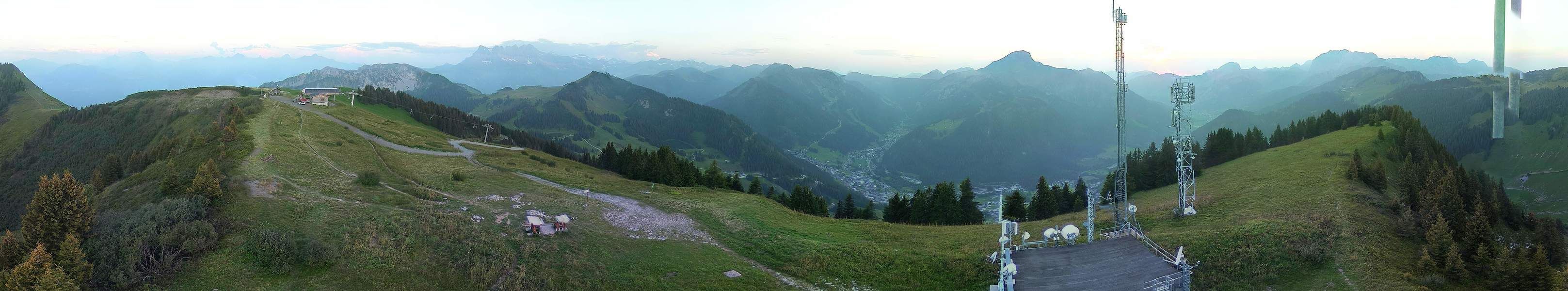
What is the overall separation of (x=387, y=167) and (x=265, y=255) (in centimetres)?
2688

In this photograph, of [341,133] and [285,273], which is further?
[341,133]

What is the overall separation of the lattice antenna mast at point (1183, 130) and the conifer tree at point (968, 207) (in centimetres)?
2120

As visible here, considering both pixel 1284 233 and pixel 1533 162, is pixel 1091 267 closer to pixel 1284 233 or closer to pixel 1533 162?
pixel 1284 233

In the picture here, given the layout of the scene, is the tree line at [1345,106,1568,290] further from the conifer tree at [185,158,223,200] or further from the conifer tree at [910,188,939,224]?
the conifer tree at [185,158,223,200]

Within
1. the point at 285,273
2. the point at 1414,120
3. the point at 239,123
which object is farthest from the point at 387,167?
the point at 1414,120

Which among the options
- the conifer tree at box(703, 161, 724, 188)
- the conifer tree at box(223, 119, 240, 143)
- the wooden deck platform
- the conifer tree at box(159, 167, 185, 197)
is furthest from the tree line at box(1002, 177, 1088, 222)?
the conifer tree at box(223, 119, 240, 143)

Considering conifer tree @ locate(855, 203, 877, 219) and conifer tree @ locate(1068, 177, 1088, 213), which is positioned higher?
conifer tree @ locate(1068, 177, 1088, 213)

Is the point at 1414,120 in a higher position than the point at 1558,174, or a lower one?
higher

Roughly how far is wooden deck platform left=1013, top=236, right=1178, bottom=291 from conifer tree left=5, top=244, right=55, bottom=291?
34940mm

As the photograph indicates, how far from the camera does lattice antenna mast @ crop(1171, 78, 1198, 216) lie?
120 ft

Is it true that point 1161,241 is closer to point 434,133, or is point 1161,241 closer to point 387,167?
point 387,167

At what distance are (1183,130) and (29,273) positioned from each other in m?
52.1

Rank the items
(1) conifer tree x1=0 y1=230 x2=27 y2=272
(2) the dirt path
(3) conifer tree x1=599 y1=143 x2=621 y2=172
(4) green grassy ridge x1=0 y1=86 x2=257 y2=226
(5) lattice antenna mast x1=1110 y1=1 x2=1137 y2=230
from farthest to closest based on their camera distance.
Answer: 1. (3) conifer tree x1=599 y1=143 x2=621 y2=172
2. (4) green grassy ridge x1=0 y1=86 x2=257 y2=226
3. (5) lattice antenna mast x1=1110 y1=1 x2=1137 y2=230
4. (2) the dirt path
5. (1) conifer tree x1=0 y1=230 x2=27 y2=272

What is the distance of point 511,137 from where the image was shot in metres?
120
